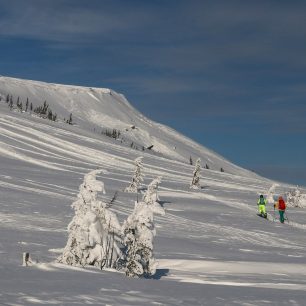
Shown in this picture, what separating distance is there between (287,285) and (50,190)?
1738 cm

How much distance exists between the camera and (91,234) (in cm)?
1002

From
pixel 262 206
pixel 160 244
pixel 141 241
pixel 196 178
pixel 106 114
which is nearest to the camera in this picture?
pixel 141 241

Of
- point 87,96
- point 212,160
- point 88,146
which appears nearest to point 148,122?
point 87,96

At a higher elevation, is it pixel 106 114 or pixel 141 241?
pixel 106 114

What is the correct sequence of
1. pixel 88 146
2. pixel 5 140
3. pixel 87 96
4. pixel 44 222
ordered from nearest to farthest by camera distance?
pixel 44 222
pixel 5 140
pixel 88 146
pixel 87 96

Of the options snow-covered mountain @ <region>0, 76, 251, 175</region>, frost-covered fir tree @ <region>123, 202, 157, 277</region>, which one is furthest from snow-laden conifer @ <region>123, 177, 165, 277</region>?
snow-covered mountain @ <region>0, 76, 251, 175</region>

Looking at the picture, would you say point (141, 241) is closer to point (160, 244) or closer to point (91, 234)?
point (91, 234)

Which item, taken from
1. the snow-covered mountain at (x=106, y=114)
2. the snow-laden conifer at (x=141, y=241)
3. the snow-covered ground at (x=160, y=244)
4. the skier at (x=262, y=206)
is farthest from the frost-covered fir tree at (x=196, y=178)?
the snow-covered mountain at (x=106, y=114)

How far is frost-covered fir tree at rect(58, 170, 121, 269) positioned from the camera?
9.91 meters

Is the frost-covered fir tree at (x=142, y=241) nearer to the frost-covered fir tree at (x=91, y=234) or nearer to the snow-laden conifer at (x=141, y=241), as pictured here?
the snow-laden conifer at (x=141, y=241)

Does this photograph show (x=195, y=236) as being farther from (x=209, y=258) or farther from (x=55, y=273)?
(x=55, y=273)

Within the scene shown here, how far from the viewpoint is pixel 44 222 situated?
54.0 ft

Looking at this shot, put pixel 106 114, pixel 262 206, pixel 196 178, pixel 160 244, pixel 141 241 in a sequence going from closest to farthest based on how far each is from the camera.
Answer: pixel 141 241, pixel 160 244, pixel 262 206, pixel 196 178, pixel 106 114

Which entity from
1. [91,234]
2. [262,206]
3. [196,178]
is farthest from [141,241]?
[196,178]
